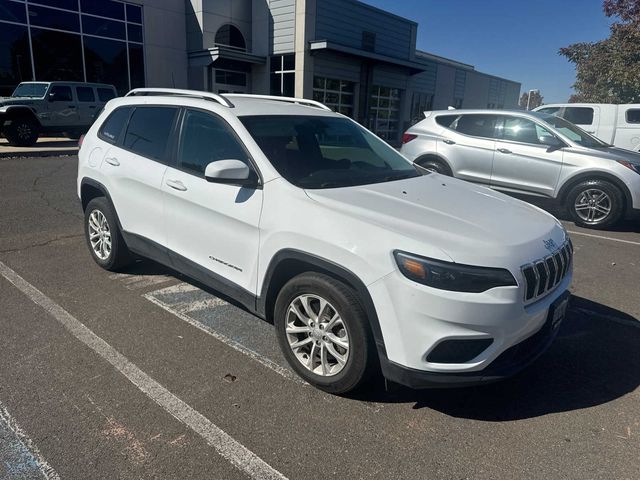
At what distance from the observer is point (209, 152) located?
3682 mm

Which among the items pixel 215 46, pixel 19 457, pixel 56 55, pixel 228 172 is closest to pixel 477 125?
pixel 228 172

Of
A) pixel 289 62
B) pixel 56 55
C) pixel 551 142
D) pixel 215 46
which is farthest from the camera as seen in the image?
pixel 215 46

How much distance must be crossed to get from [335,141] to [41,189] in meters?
7.36

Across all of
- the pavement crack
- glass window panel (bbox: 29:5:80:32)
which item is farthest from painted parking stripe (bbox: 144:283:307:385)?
glass window panel (bbox: 29:5:80:32)

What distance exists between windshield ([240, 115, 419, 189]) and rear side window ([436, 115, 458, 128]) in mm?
5111

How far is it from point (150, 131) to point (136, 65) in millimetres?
21299

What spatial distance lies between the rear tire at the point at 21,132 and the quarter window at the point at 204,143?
1471 centimetres

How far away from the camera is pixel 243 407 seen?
2828mm

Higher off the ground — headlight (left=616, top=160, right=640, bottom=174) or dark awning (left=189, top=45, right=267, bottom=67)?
dark awning (left=189, top=45, right=267, bottom=67)

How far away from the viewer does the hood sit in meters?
2.61

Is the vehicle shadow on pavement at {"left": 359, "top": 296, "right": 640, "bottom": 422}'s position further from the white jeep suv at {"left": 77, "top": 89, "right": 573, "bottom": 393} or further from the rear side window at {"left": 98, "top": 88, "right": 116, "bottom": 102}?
the rear side window at {"left": 98, "top": 88, "right": 116, "bottom": 102}

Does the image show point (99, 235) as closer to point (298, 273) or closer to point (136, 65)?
point (298, 273)

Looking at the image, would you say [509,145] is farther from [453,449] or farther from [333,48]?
[333,48]

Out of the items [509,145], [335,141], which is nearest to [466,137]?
[509,145]
